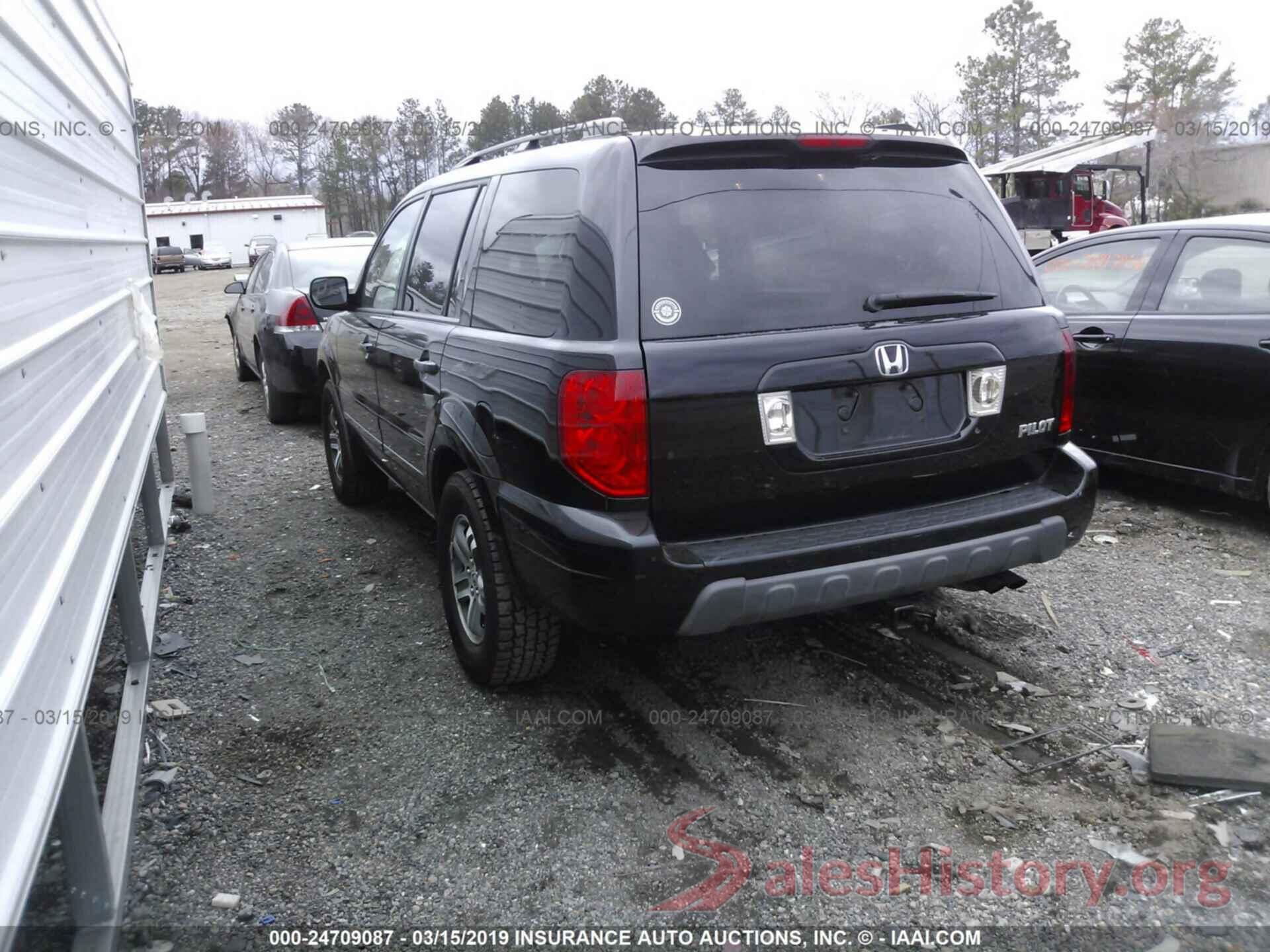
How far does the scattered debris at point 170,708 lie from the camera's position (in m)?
3.69

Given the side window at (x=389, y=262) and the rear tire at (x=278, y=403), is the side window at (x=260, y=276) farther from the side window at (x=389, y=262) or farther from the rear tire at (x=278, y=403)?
the side window at (x=389, y=262)

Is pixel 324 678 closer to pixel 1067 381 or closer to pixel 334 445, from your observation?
pixel 334 445

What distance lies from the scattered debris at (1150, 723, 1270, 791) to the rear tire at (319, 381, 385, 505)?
4.29m

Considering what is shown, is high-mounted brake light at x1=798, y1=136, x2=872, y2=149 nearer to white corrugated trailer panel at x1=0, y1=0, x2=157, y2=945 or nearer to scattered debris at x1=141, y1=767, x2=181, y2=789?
white corrugated trailer panel at x1=0, y1=0, x2=157, y2=945

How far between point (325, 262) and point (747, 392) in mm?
7076

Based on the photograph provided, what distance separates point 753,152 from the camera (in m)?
3.14

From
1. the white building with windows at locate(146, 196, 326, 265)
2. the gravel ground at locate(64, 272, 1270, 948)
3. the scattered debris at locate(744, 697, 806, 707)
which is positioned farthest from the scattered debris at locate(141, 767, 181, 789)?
the white building with windows at locate(146, 196, 326, 265)

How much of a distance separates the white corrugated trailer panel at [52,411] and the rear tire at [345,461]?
1.76m

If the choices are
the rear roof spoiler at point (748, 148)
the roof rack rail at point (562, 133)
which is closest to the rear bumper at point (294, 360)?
the roof rack rail at point (562, 133)

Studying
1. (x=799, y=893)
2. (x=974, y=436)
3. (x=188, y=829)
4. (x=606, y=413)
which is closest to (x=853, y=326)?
(x=974, y=436)

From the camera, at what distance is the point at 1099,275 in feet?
19.8

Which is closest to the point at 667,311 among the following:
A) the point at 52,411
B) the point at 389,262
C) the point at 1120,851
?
the point at 52,411

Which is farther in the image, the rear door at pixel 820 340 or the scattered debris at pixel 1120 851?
the rear door at pixel 820 340

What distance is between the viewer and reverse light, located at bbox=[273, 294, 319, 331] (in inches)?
336
